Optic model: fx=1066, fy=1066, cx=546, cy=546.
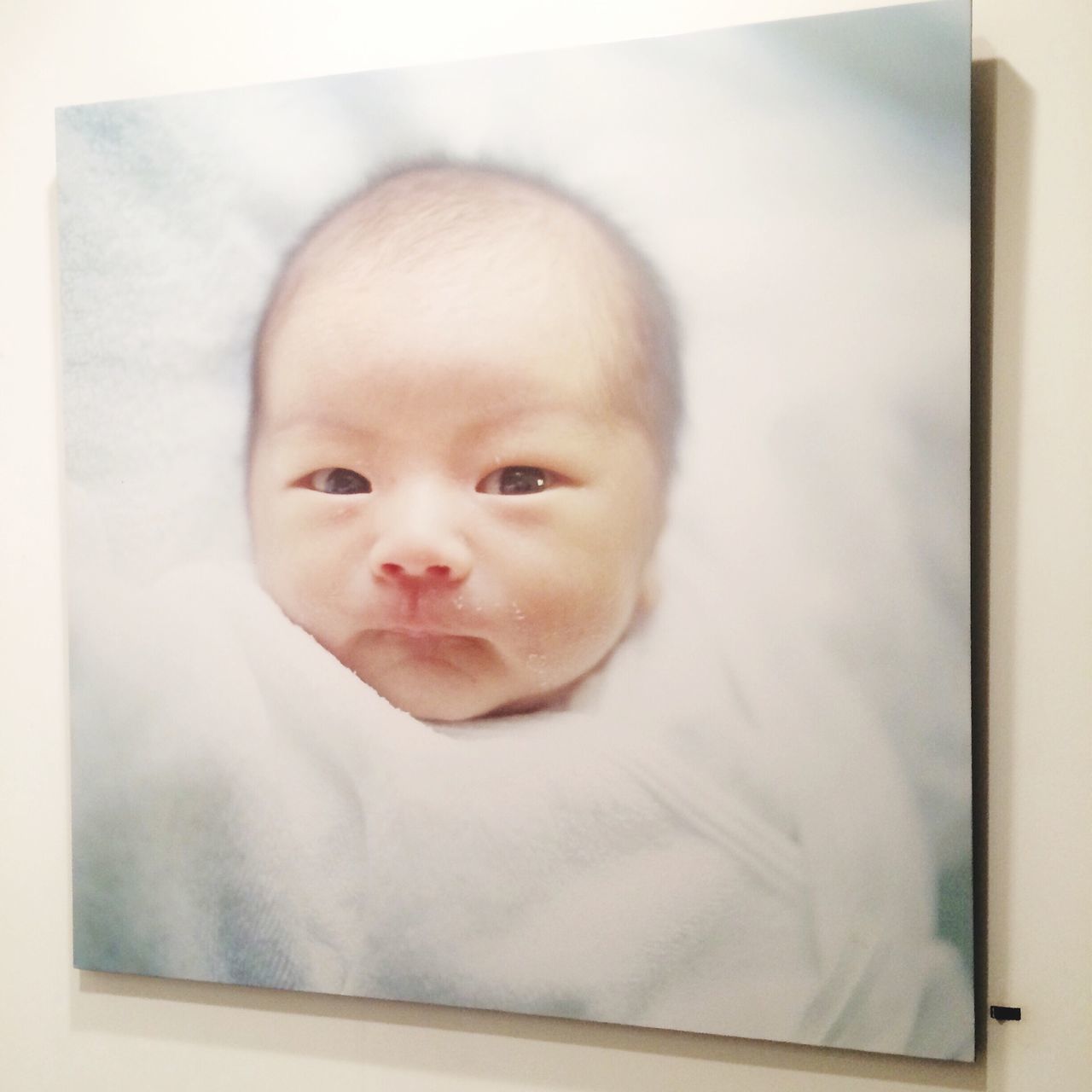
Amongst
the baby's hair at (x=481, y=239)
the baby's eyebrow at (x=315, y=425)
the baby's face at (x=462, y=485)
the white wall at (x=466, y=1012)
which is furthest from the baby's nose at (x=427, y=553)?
the white wall at (x=466, y=1012)

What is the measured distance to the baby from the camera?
104 centimetres

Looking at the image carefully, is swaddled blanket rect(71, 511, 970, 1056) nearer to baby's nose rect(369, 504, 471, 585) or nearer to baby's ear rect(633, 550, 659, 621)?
baby's ear rect(633, 550, 659, 621)

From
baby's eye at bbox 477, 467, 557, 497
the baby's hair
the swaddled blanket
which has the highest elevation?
the baby's hair

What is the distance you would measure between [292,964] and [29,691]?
47 cm

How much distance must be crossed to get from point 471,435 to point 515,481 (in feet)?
0.21

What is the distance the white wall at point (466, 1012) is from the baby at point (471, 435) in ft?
0.71

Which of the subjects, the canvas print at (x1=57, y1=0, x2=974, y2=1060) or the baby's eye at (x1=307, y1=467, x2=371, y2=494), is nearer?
the canvas print at (x1=57, y1=0, x2=974, y2=1060)

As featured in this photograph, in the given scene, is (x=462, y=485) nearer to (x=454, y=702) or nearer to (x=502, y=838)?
(x=454, y=702)

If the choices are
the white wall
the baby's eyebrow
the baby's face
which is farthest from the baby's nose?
the white wall

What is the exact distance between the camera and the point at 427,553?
3.54 feet

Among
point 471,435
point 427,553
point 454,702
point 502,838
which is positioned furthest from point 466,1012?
point 471,435

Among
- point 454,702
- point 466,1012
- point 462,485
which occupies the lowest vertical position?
point 466,1012

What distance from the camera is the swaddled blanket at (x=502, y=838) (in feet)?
3.30

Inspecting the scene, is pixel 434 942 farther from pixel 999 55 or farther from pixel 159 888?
pixel 999 55
